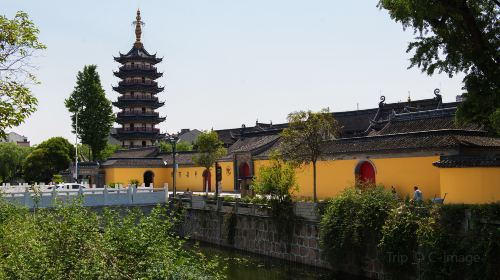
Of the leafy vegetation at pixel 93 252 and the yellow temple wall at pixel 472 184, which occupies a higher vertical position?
the yellow temple wall at pixel 472 184

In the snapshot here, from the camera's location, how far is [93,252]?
377 inches

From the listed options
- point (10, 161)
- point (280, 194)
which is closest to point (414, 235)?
point (280, 194)

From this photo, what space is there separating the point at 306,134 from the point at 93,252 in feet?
51.2

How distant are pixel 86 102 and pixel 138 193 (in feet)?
72.0

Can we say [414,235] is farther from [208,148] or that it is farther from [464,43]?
Answer: [208,148]

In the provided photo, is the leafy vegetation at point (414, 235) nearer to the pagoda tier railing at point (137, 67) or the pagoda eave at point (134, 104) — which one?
the pagoda eave at point (134, 104)

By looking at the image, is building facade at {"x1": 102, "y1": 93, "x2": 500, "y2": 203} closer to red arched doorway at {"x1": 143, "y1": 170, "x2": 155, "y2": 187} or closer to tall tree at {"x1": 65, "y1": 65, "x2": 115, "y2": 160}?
red arched doorway at {"x1": 143, "y1": 170, "x2": 155, "y2": 187}

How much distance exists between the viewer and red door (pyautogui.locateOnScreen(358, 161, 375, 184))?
25891 mm

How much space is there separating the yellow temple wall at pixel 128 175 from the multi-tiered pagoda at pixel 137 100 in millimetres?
12104

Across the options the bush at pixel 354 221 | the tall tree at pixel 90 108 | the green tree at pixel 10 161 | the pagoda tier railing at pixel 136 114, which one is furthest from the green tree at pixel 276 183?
the green tree at pixel 10 161

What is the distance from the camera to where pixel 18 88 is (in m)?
9.82

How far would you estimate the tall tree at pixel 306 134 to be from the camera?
23.9 metres

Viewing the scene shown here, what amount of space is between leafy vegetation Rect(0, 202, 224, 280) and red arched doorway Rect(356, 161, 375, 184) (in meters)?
16.5

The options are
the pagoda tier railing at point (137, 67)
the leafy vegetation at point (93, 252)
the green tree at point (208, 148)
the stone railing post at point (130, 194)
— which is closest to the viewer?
the leafy vegetation at point (93, 252)
